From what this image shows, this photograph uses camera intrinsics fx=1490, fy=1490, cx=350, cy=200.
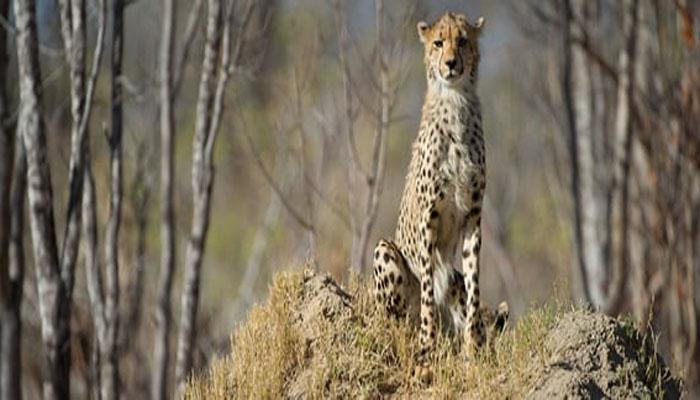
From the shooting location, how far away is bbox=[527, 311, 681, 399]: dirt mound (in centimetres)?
554

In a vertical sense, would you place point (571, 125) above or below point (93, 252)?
above

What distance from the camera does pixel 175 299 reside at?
1934cm

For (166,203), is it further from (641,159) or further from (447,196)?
(641,159)

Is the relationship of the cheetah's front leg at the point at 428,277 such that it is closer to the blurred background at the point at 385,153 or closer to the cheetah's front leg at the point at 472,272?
the cheetah's front leg at the point at 472,272

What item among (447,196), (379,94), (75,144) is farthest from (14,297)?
(447,196)

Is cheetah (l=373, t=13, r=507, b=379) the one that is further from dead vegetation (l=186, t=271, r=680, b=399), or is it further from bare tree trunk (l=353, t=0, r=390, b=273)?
bare tree trunk (l=353, t=0, r=390, b=273)

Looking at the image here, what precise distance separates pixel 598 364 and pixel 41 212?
11.0 ft

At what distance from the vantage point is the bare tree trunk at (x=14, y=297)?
27.3 ft

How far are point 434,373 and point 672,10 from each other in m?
5.18

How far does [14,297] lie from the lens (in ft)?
27.7

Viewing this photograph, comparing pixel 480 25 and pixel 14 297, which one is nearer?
pixel 480 25

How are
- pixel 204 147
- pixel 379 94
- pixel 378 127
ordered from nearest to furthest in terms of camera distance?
pixel 204 147 < pixel 378 127 < pixel 379 94

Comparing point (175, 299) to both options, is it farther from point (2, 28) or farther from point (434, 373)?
point (434, 373)

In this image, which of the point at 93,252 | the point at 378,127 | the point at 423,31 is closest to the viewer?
the point at 423,31
